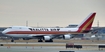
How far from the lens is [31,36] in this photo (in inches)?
3787

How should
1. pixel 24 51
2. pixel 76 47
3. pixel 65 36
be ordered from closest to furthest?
pixel 24 51
pixel 76 47
pixel 65 36

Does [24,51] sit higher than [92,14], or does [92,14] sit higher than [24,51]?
[92,14]

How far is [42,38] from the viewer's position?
317 ft

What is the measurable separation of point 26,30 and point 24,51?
46194 mm

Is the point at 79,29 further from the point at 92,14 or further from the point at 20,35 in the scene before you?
the point at 20,35

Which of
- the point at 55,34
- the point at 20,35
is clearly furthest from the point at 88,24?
the point at 20,35

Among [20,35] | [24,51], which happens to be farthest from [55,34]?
[24,51]

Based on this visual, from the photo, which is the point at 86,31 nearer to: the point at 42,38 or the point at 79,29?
the point at 79,29

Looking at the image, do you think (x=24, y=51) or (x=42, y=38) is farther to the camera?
(x=42, y=38)

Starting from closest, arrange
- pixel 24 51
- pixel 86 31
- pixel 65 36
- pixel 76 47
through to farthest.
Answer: pixel 24 51 < pixel 76 47 < pixel 65 36 < pixel 86 31

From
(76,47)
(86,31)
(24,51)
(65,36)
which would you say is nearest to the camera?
(24,51)

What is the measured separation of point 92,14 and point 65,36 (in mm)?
13946

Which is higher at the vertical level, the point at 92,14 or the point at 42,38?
the point at 92,14

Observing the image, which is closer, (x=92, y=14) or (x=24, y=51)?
(x=24, y=51)
